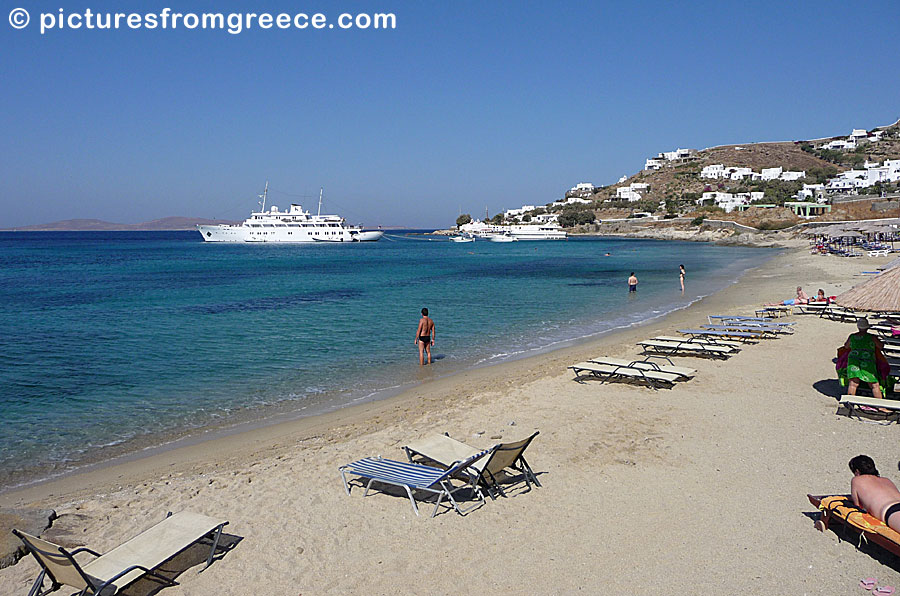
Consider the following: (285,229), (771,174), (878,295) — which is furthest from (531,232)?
(878,295)

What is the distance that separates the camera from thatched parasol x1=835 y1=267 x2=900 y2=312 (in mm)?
8656

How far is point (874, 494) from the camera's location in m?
4.85

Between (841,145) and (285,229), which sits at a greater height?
(841,145)

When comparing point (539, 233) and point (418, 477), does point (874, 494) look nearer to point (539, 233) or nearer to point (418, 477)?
point (418, 477)

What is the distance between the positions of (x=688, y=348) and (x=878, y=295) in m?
4.11

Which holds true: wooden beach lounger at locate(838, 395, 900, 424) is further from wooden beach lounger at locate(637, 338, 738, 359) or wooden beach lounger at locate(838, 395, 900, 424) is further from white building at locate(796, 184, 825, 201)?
white building at locate(796, 184, 825, 201)

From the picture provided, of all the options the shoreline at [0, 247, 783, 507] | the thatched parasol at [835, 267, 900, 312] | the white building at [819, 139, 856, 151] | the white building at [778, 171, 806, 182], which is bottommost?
the shoreline at [0, 247, 783, 507]

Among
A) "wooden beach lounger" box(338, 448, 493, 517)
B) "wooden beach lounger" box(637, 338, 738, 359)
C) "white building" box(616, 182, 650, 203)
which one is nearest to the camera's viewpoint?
"wooden beach lounger" box(338, 448, 493, 517)

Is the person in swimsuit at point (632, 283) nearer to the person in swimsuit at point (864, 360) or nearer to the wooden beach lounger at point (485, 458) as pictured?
the person in swimsuit at point (864, 360)

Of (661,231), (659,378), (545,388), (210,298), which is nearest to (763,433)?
(659,378)

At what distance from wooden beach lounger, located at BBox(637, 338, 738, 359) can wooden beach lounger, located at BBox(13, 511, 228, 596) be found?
32.4ft

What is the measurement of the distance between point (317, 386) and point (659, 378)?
6.30 metres

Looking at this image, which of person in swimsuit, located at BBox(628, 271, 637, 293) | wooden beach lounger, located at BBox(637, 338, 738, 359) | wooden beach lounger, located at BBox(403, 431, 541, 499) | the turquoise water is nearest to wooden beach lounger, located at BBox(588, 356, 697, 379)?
wooden beach lounger, located at BBox(637, 338, 738, 359)

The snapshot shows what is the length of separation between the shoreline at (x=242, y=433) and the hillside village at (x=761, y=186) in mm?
91022
